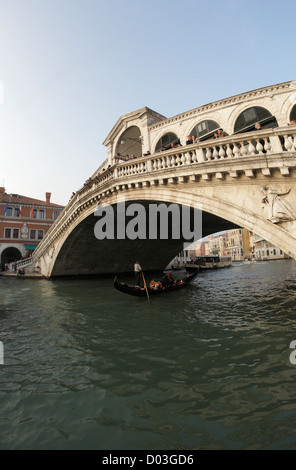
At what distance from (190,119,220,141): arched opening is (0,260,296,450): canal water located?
630cm

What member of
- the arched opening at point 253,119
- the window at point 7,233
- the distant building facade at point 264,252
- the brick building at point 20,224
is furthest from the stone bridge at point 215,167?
the distant building facade at point 264,252

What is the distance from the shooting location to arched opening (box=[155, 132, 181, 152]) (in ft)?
32.0

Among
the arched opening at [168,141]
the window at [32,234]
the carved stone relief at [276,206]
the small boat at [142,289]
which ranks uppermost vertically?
the arched opening at [168,141]

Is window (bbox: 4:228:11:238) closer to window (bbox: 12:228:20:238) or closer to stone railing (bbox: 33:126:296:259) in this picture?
window (bbox: 12:228:20:238)

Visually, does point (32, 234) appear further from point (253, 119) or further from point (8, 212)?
Result: point (253, 119)

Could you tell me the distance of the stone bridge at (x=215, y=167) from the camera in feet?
17.1

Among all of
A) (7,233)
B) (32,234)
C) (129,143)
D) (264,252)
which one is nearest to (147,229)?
(129,143)

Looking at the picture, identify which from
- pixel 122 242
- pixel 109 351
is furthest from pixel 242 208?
pixel 122 242

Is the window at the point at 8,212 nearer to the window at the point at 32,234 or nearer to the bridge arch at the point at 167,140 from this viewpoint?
the window at the point at 32,234

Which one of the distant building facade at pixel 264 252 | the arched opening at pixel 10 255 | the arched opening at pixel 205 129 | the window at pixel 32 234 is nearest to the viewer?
the arched opening at pixel 205 129

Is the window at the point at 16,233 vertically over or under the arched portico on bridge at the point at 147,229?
over

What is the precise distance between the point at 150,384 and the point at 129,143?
12.2 metres

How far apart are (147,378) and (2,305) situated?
7680mm

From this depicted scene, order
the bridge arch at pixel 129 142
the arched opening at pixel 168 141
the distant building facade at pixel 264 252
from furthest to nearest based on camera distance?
the distant building facade at pixel 264 252 < the bridge arch at pixel 129 142 < the arched opening at pixel 168 141
